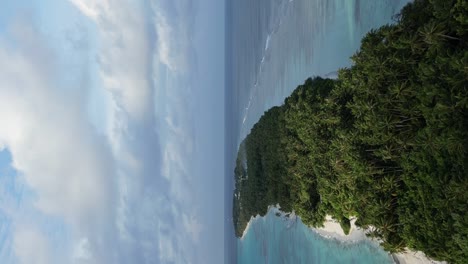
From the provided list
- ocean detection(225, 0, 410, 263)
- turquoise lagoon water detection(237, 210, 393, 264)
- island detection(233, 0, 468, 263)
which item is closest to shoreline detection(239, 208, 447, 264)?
turquoise lagoon water detection(237, 210, 393, 264)

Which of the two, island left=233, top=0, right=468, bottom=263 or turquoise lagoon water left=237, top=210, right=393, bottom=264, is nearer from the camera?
island left=233, top=0, right=468, bottom=263

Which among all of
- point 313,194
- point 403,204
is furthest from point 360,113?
point 313,194

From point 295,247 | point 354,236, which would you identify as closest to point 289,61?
point 295,247

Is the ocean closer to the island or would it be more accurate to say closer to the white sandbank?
the white sandbank

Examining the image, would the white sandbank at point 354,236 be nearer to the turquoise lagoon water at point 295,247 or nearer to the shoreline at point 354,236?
the shoreline at point 354,236

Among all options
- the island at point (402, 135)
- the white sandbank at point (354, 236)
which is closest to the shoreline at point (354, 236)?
the white sandbank at point (354, 236)

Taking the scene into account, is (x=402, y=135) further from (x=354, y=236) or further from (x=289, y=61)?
(x=289, y=61)
